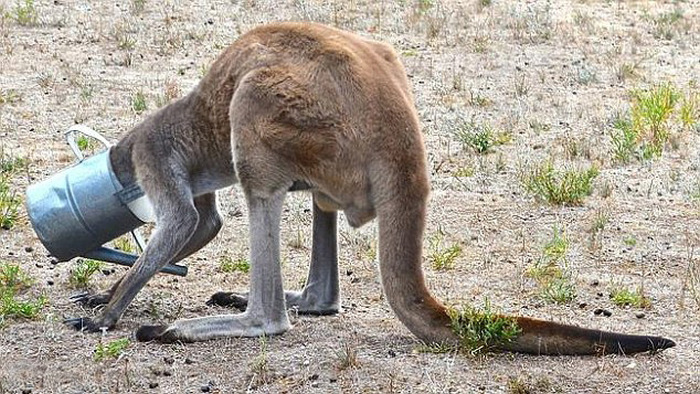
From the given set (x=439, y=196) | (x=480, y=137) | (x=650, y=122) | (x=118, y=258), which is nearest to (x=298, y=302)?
(x=118, y=258)

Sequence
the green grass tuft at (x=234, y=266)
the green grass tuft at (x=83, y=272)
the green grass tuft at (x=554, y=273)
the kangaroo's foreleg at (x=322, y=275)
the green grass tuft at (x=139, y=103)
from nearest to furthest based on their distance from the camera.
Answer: the kangaroo's foreleg at (x=322, y=275), the green grass tuft at (x=554, y=273), the green grass tuft at (x=83, y=272), the green grass tuft at (x=234, y=266), the green grass tuft at (x=139, y=103)

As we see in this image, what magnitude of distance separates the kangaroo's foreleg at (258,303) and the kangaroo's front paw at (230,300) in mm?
467

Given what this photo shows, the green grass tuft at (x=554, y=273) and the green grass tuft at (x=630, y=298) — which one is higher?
the green grass tuft at (x=630, y=298)

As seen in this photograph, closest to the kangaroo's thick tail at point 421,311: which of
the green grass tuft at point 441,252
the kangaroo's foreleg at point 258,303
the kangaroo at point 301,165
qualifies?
the kangaroo at point 301,165

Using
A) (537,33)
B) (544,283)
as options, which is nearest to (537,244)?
(544,283)

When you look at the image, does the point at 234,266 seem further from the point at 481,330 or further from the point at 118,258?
the point at 481,330

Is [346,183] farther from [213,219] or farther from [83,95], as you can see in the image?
[83,95]

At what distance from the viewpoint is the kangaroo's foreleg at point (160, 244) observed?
17.7 ft

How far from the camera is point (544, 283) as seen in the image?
609 cm

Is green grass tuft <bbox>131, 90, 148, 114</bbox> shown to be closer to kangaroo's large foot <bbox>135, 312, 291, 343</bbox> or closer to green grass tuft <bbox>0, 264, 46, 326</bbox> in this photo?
green grass tuft <bbox>0, 264, 46, 326</bbox>

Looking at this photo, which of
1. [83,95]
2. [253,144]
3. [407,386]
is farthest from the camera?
[83,95]

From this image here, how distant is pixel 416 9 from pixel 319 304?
6468 mm

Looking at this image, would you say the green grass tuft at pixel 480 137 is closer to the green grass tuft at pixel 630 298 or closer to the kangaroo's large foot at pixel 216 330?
the green grass tuft at pixel 630 298

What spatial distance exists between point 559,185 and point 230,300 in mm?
2314
